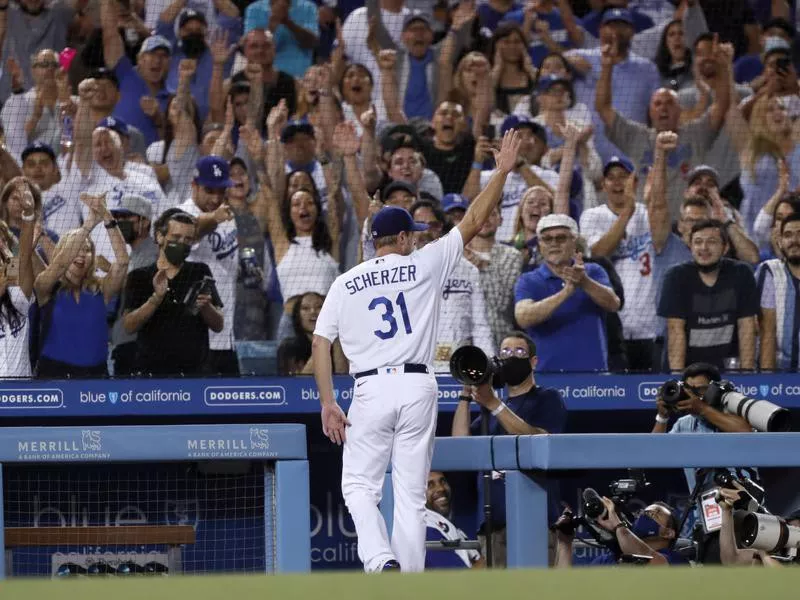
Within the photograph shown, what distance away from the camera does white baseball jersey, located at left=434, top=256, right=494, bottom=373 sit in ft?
30.1

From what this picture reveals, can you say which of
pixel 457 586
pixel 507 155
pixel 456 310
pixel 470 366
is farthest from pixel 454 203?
pixel 457 586

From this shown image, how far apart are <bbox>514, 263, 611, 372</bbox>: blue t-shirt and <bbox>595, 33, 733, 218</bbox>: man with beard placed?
1.58 metres

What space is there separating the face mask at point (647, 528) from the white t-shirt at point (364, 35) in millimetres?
5120

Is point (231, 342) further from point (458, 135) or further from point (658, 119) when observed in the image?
point (658, 119)

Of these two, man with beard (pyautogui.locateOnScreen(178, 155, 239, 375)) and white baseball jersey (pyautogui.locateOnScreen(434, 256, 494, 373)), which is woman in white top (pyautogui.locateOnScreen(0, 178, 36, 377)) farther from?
white baseball jersey (pyautogui.locateOnScreen(434, 256, 494, 373))

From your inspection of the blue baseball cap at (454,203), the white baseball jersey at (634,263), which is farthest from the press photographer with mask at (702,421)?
the blue baseball cap at (454,203)

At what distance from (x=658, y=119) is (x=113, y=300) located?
4026 millimetres

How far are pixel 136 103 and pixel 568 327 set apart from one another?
3.65 meters

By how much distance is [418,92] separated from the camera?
1098 cm

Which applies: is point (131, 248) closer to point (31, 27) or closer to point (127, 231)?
point (127, 231)

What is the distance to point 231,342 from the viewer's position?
30.8 ft

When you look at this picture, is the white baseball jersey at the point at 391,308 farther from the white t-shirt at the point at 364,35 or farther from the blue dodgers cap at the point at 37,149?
the white t-shirt at the point at 364,35

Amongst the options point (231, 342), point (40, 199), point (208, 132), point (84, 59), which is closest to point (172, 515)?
point (231, 342)

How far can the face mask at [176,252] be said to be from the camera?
931 centimetres
